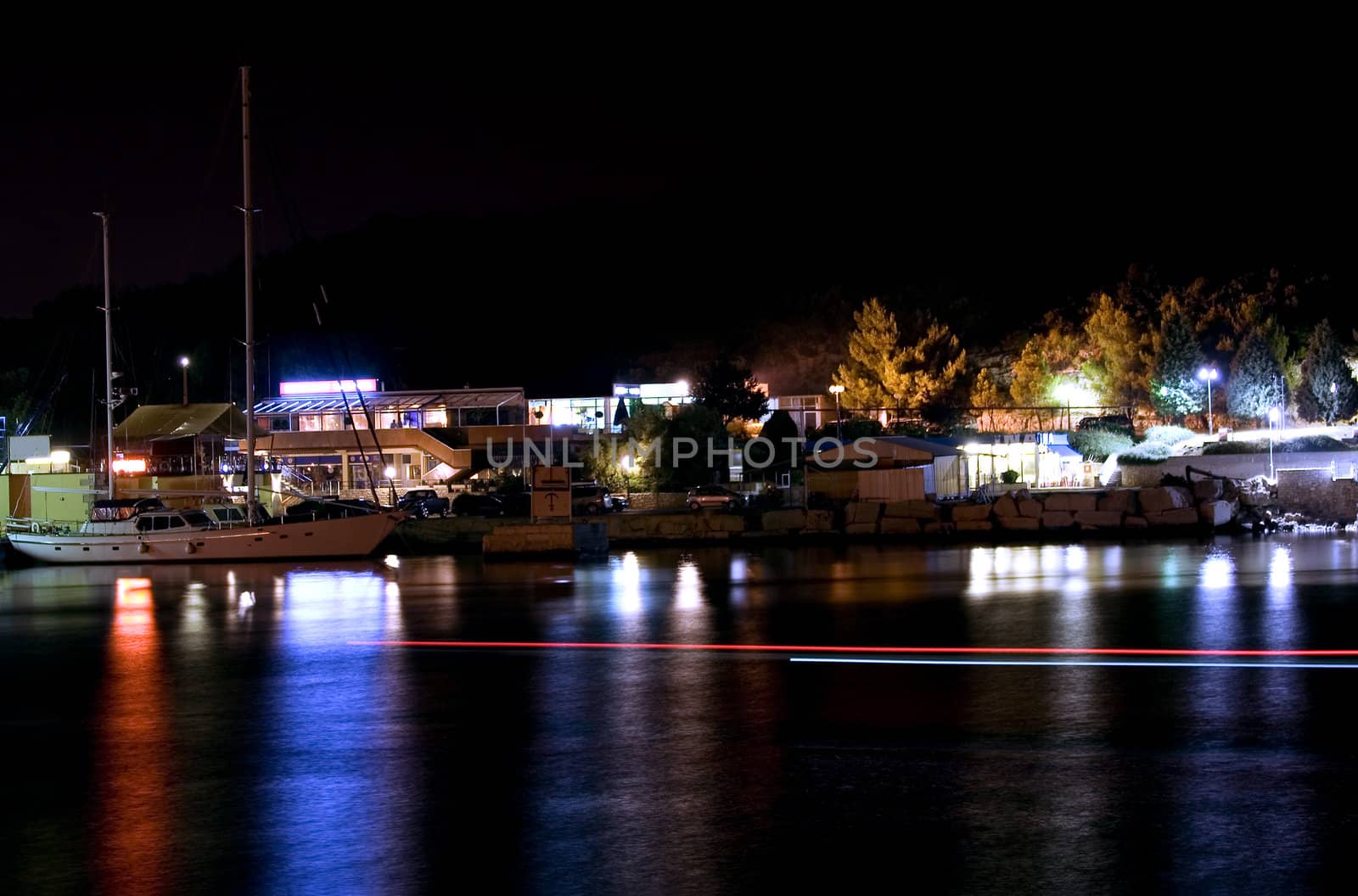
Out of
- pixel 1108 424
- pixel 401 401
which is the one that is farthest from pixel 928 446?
pixel 401 401

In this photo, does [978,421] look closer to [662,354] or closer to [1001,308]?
[1001,308]

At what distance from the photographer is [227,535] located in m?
31.0

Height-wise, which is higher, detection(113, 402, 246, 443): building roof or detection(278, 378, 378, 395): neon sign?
detection(278, 378, 378, 395): neon sign

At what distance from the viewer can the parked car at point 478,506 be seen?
133 feet

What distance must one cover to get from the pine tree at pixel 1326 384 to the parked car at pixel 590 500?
110 feet

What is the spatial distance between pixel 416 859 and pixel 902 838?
8.91 feet

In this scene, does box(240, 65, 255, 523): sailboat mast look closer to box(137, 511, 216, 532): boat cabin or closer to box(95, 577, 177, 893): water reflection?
box(137, 511, 216, 532): boat cabin

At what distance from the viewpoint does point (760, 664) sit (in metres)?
12.4

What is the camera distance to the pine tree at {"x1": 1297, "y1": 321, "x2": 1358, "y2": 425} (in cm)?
5344

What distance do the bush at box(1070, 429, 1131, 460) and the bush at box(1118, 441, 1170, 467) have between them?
74cm

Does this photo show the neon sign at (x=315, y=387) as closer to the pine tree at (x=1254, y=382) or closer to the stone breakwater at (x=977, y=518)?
the stone breakwater at (x=977, y=518)

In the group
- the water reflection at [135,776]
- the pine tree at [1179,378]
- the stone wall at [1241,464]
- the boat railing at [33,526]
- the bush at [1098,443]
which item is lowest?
the water reflection at [135,776]

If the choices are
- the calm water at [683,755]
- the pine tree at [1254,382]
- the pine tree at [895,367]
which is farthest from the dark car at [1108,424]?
the calm water at [683,755]

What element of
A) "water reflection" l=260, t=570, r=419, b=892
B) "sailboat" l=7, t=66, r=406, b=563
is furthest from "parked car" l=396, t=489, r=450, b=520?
"water reflection" l=260, t=570, r=419, b=892
